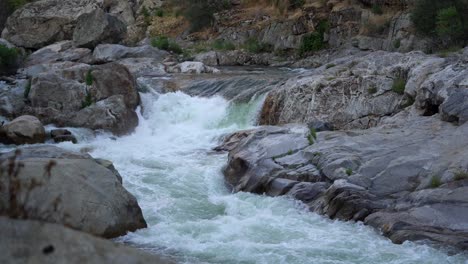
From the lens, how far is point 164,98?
63.8 feet

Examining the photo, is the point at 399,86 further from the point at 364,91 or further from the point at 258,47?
the point at 258,47

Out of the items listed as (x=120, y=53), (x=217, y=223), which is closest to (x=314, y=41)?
(x=120, y=53)

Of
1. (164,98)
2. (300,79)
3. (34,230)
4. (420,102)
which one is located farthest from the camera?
(164,98)

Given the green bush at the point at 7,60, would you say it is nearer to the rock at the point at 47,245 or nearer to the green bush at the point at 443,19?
the green bush at the point at 443,19

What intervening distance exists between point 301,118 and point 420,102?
3.78 meters

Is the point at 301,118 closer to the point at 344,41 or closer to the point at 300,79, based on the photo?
the point at 300,79

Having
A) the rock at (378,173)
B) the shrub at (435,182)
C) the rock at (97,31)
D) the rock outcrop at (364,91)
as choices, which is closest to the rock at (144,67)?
the rock at (97,31)

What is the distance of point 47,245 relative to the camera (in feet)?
9.59

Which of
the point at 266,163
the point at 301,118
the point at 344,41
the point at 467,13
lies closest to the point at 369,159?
the point at 266,163

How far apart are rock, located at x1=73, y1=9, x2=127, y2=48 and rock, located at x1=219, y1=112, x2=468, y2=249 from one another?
17.5 metres

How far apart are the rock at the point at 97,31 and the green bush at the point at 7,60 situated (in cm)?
491

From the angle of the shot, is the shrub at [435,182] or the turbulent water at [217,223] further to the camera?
the shrub at [435,182]

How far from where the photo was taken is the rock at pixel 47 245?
290 centimetres

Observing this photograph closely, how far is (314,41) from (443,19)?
877 cm
